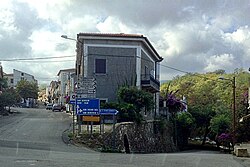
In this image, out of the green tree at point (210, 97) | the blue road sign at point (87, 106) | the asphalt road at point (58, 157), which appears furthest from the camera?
the green tree at point (210, 97)

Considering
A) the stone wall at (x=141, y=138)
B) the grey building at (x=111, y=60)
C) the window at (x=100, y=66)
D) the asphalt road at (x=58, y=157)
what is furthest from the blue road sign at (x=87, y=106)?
the window at (x=100, y=66)

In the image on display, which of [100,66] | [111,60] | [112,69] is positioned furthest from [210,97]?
[100,66]

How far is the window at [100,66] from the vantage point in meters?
37.8

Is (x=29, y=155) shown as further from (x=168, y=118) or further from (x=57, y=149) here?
(x=168, y=118)

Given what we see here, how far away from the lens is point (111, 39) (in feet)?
124

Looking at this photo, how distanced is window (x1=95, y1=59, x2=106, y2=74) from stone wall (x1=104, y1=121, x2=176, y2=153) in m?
6.14

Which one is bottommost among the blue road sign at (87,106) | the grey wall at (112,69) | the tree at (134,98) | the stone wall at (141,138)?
the stone wall at (141,138)

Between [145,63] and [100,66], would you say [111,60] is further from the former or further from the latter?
[145,63]

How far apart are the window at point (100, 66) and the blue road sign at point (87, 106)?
13.2 m

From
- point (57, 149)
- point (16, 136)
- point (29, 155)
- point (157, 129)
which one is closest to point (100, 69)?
point (157, 129)

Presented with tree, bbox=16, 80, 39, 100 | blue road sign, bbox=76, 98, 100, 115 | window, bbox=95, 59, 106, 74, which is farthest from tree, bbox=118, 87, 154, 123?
tree, bbox=16, 80, 39, 100

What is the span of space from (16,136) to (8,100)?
97.4 ft

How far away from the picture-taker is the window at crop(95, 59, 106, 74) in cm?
3778

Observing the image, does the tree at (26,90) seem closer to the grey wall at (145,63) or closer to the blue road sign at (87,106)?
the grey wall at (145,63)
